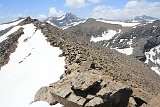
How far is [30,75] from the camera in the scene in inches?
1435

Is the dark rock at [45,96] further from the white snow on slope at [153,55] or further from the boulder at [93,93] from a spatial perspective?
the white snow on slope at [153,55]

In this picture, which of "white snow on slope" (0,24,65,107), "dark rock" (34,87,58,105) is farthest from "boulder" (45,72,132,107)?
"white snow on slope" (0,24,65,107)

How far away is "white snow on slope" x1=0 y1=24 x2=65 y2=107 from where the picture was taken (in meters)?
30.2

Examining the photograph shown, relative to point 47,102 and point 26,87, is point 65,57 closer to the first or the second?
point 26,87

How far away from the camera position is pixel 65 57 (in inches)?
1431

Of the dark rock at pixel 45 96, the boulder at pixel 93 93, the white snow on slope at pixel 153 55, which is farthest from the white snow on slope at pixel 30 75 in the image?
the white snow on slope at pixel 153 55

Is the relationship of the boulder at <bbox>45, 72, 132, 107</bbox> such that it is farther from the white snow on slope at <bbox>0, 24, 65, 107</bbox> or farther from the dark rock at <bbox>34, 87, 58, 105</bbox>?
the white snow on slope at <bbox>0, 24, 65, 107</bbox>

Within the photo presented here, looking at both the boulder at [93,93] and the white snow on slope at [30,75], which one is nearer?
the boulder at [93,93]

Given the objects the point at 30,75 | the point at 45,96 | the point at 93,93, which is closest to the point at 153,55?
the point at 30,75

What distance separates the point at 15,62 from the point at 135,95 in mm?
31884

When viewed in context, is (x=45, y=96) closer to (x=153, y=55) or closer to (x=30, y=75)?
(x=30, y=75)

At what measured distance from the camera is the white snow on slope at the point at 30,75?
30.2 meters

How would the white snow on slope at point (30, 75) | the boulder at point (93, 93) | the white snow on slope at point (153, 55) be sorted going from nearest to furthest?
the boulder at point (93, 93) → the white snow on slope at point (30, 75) → the white snow on slope at point (153, 55)

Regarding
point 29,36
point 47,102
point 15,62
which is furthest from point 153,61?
point 47,102
